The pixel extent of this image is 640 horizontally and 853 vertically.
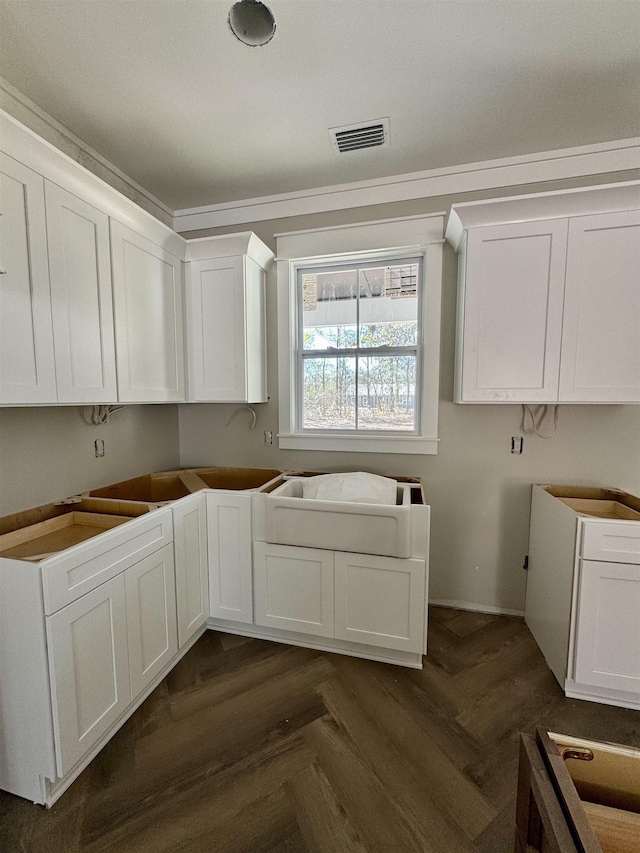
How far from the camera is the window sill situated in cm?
236

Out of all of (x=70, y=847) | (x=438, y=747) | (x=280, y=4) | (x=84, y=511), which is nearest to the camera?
(x=70, y=847)

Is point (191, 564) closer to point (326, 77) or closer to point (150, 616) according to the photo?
point (150, 616)

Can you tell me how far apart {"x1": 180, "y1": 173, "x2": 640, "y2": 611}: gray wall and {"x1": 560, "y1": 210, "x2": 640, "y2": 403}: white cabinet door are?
1.08 feet

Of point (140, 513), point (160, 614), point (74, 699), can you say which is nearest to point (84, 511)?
point (140, 513)

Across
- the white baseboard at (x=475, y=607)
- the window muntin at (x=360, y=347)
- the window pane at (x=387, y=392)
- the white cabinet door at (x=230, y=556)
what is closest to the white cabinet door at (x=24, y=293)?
the white cabinet door at (x=230, y=556)

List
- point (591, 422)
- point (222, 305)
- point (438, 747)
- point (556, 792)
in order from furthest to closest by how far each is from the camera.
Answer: point (222, 305) < point (591, 422) < point (438, 747) < point (556, 792)

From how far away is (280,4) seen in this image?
1.28 m

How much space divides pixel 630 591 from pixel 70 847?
93.0 inches

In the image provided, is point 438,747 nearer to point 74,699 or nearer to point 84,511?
point 74,699

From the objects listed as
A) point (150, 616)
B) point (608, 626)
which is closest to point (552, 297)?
point (608, 626)

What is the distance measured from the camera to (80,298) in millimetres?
1587

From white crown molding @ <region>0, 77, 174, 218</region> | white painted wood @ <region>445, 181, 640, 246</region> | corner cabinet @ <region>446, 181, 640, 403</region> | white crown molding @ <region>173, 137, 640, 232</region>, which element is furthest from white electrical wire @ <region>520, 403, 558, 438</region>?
white crown molding @ <region>0, 77, 174, 218</region>

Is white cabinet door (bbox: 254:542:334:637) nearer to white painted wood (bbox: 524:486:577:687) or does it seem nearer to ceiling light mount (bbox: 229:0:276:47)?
white painted wood (bbox: 524:486:577:687)

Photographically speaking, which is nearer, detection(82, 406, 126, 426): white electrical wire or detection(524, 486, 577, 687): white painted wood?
detection(524, 486, 577, 687): white painted wood
